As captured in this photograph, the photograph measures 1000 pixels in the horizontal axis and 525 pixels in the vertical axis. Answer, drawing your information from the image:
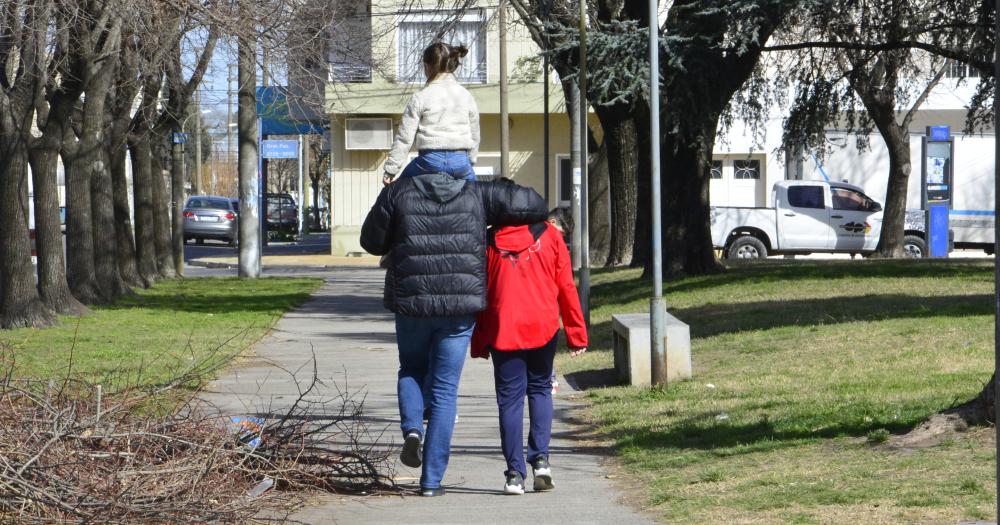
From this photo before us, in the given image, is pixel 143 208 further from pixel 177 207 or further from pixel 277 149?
pixel 277 149

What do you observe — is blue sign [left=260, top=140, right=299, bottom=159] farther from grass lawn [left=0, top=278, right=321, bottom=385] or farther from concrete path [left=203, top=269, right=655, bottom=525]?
concrete path [left=203, top=269, right=655, bottom=525]

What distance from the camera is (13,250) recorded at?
16.3m

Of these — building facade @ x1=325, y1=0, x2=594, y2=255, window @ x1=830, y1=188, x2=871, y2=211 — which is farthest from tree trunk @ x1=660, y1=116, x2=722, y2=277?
building facade @ x1=325, y1=0, x2=594, y2=255

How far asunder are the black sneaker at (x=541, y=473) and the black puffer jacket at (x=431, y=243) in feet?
2.98

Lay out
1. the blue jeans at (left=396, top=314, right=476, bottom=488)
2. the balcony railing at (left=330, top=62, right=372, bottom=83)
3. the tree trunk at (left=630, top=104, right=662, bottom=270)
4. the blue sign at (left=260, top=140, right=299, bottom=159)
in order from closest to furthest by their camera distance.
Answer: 1. the blue jeans at (left=396, top=314, right=476, bottom=488)
2. the tree trunk at (left=630, top=104, right=662, bottom=270)
3. the balcony railing at (left=330, top=62, right=372, bottom=83)
4. the blue sign at (left=260, top=140, right=299, bottom=159)

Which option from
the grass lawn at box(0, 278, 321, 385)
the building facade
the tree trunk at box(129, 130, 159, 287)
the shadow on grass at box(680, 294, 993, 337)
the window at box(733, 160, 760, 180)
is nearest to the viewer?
the grass lawn at box(0, 278, 321, 385)

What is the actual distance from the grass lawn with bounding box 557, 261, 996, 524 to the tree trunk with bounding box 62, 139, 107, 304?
24.3 ft

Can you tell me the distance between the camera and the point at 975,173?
1267 inches

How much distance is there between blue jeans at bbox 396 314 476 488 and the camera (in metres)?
6.71

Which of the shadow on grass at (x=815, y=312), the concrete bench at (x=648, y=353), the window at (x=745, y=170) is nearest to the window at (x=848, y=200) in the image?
the window at (x=745, y=170)

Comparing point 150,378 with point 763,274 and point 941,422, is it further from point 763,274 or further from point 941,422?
point 763,274

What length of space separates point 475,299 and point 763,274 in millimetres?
13721

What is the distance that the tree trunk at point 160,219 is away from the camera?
2675 centimetres

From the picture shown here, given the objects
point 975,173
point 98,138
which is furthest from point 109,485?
point 975,173
